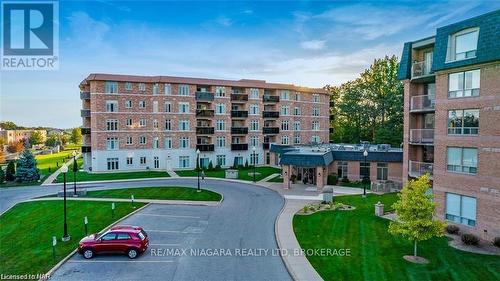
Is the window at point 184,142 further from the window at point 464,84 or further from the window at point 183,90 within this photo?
the window at point 464,84

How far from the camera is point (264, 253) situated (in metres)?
17.3

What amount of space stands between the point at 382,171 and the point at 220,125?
26784 mm

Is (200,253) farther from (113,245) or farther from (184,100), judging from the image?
(184,100)

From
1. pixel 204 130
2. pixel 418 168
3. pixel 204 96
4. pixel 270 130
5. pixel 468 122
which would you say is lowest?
pixel 418 168

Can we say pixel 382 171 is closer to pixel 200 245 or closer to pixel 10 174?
pixel 200 245

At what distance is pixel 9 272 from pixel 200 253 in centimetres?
895

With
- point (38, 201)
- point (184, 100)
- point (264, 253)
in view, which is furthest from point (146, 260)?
point (184, 100)

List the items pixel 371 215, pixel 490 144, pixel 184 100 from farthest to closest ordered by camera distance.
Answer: pixel 184 100 < pixel 371 215 < pixel 490 144

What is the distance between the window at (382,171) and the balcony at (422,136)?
1295 centimetres

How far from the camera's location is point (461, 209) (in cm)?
2016

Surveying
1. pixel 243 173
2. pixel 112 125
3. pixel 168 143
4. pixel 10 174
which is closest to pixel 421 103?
pixel 243 173

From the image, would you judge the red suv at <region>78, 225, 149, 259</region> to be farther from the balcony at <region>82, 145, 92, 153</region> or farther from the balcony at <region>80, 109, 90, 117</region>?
the balcony at <region>80, 109, 90, 117</region>

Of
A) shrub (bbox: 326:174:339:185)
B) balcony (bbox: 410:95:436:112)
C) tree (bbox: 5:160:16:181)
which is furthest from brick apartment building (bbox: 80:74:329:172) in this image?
balcony (bbox: 410:95:436:112)

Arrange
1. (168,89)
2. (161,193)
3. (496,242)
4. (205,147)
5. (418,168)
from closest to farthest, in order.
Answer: (496,242) < (418,168) < (161,193) < (168,89) < (205,147)
